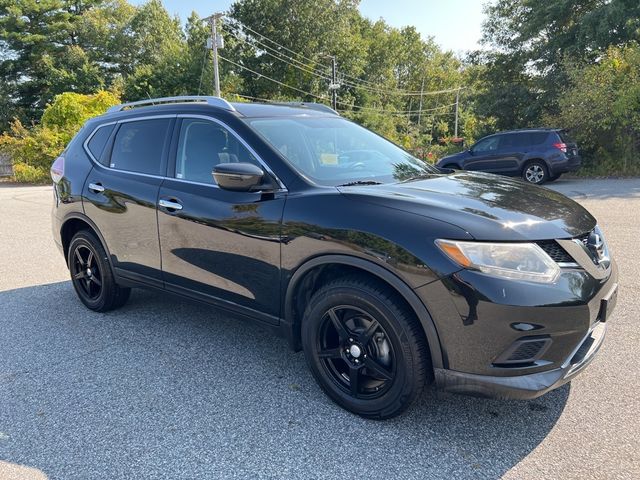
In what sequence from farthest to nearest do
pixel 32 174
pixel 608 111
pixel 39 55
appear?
pixel 39 55 → pixel 32 174 → pixel 608 111

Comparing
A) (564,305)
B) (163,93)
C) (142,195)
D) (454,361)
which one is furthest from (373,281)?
(163,93)

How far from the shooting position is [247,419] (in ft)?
8.91

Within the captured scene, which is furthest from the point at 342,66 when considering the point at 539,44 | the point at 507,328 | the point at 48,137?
the point at 507,328

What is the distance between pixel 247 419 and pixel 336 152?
6.24 ft

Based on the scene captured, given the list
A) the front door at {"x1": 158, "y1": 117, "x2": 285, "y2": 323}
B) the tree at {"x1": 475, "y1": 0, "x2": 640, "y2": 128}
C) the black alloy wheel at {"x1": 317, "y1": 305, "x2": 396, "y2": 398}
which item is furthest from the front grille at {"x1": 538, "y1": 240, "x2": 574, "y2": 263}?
the tree at {"x1": 475, "y1": 0, "x2": 640, "y2": 128}

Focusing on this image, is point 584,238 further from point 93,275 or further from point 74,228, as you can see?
point 74,228

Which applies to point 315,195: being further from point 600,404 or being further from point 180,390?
point 600,404

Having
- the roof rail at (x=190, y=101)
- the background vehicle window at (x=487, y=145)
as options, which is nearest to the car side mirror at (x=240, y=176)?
the roof rail at (x=190, y=101)

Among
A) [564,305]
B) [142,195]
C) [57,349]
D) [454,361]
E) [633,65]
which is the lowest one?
[57,349]

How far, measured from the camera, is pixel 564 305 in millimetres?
2217

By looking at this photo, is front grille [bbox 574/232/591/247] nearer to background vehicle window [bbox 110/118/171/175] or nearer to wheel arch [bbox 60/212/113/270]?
background vehicle window [bbox 110/118/171/175]

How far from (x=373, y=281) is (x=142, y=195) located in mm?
2105

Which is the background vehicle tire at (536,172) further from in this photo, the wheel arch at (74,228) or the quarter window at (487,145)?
the wheel arch at (74,228)

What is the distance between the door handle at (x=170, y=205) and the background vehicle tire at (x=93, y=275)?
3.61ft
